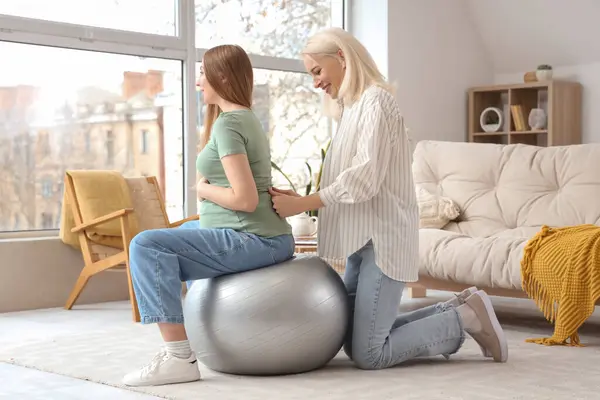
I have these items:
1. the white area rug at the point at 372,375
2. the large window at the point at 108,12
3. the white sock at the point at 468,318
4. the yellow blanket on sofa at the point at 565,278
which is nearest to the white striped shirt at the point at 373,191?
the white sock at the point at 468,318

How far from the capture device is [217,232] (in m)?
2.86

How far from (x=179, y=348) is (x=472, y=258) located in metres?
1.62

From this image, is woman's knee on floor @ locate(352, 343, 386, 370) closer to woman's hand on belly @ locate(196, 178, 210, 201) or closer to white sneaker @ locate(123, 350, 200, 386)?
white sneaker @ locate(123, 350, 200, 386)

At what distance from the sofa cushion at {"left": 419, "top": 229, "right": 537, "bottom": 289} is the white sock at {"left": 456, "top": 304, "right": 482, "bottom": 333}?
756mm

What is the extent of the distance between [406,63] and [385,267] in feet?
12.7

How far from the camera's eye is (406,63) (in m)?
6.59

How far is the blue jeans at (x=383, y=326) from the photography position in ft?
9.70

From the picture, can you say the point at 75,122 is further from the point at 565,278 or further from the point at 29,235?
the point at 565,278

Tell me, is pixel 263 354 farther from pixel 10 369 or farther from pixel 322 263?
pixel 10 369

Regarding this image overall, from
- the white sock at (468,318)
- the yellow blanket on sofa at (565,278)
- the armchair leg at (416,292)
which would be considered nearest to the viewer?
the white sock at (468,318)

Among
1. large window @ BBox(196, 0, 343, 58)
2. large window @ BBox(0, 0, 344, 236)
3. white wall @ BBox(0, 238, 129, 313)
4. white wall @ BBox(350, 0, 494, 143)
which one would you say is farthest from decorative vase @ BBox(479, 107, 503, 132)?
white wall @ BBox(0, 238, 129, 313)

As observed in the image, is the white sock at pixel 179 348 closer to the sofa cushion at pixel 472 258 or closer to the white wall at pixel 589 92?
the sofa cushion at pixel 472 258

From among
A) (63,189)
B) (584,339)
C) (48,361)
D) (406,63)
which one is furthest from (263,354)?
(406,63)

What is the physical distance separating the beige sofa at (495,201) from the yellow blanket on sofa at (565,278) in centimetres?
10
